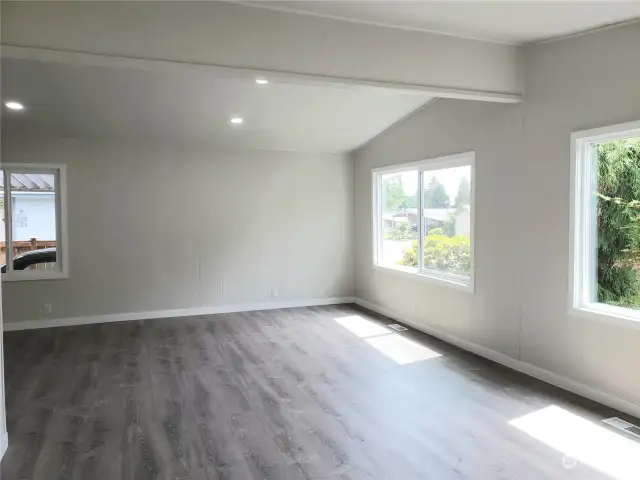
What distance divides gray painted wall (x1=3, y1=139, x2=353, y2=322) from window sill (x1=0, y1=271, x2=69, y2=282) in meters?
0.06

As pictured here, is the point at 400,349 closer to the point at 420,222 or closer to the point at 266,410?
the point at 420,222

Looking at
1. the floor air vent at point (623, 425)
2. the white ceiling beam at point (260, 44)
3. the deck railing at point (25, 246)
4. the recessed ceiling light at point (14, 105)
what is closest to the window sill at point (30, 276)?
the deck railing at point (25, 246)

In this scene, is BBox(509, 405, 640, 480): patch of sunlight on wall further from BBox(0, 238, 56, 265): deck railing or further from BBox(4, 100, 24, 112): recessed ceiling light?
BBox(0, 238, 56, 265): deck railing

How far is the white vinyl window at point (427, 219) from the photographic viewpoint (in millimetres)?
5344

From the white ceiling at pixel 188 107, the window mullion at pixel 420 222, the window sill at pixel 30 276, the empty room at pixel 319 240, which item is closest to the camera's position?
the empty room at pixel 319 240

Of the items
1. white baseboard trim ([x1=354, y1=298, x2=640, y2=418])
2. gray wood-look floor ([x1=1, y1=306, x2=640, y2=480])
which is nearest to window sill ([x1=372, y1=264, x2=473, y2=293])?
white baseboard trim ([x1=354, y1=298, x2=640, y2=418])

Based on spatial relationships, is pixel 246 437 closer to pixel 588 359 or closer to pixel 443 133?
pixel 588 359

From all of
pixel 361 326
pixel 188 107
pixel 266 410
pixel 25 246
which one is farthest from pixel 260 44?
pixel 25 246

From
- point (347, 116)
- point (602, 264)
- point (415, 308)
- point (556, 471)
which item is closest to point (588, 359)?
point (602, 264)

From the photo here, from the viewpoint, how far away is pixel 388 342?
18.2 feet

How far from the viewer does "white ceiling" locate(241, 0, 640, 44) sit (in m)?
3.24

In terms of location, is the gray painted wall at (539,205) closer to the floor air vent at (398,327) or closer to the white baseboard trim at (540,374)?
the white baseboard trim at (540,374)

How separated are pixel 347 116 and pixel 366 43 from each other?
2437 mm

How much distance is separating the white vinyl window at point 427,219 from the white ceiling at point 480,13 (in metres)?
1.56
